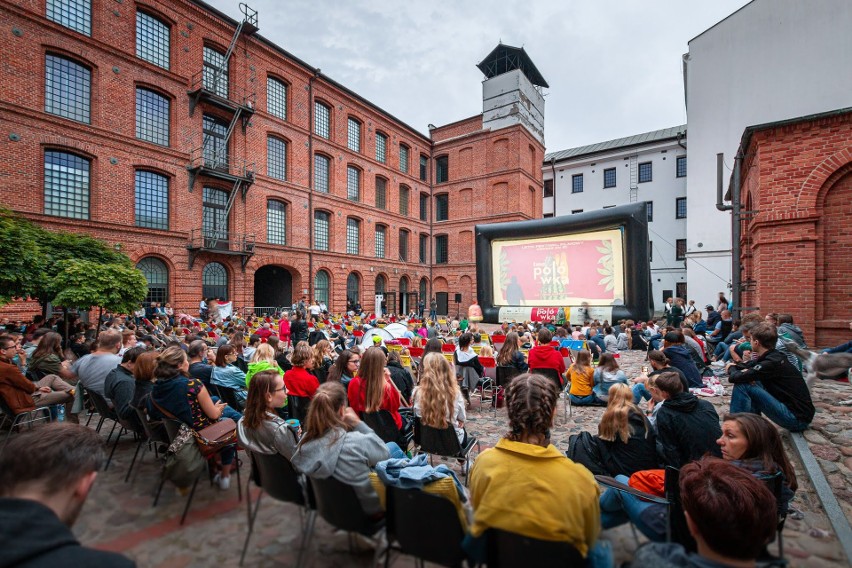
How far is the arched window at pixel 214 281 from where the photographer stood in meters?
18.5

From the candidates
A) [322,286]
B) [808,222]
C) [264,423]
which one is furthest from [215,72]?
[808,222]

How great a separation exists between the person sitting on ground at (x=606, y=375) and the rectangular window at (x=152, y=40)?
2094 cm

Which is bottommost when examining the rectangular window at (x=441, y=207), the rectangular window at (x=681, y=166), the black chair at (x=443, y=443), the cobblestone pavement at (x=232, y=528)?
the cobblestone pavement at (x=232, y=528)

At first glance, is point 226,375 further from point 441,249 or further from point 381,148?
point 441,249

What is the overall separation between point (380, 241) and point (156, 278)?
14.7 meters

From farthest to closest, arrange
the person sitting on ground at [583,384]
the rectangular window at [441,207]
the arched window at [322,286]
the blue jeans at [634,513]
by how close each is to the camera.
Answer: the rectangular window at [441,207]
the arched window at [322,286]
the person sitting on ground at [583,384]
the blue jeans at [634,513]

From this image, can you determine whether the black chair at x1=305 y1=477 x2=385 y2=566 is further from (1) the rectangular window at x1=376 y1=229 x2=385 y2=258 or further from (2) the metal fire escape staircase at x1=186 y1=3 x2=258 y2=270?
(1) the rectangular window at x1=376 y1=229 x2=385 y2=258

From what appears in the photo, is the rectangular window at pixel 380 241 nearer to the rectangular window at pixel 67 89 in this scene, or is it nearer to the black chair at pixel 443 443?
the rectangular window at pixel 67 89

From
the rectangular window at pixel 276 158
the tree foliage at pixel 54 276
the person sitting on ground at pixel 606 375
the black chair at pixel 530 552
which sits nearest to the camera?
the black chair at pixel 530 552

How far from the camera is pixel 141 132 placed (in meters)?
16.8

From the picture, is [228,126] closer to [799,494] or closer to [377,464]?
[377,464]

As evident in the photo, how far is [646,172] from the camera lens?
29.4m

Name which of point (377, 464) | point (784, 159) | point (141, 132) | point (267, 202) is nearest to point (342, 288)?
point (267, 202)

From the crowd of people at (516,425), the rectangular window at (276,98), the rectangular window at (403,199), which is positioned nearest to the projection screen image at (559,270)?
the crowd of people at (516,425)
